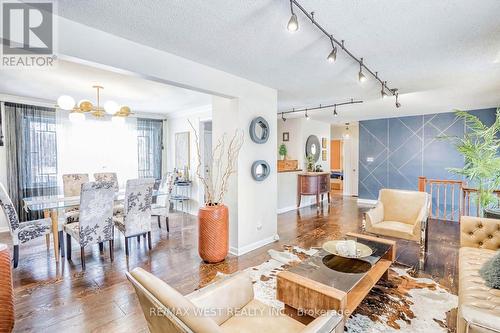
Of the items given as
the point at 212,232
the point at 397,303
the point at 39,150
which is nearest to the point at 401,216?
the point at 397,303

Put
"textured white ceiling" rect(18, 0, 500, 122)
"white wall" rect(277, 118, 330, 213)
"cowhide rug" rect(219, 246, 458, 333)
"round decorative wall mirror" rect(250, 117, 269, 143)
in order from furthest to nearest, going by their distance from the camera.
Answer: "white wall" rect(277, 118, 330, 213) → "round decorative wall mirror" rect(250, 117, 269, 143) → "cowhide rug" rect(219, 246, 458, 333) → "textured white ceiling" rect(18, 0, 500, 122)

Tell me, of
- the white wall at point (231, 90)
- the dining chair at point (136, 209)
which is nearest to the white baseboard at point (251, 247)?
the white wall at point (231, 90)

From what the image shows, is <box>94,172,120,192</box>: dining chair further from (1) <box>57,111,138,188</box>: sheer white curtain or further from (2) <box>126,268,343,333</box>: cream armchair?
(2) <box>126,268,343,333</box>: cream armchair

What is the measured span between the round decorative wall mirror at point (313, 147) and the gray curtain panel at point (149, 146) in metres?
4.11

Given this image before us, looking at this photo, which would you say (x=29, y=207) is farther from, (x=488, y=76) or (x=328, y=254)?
(x=488, y=76)

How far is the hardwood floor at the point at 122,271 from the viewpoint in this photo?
2123mm

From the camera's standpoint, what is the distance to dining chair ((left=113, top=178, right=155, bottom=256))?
11.0 ft

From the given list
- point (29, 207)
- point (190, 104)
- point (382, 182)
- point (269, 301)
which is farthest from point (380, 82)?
A: point (29, 207)

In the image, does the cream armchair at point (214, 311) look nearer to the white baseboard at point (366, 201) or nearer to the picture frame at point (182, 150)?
the picture frame at point (182, 150)

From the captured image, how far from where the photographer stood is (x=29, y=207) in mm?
3219

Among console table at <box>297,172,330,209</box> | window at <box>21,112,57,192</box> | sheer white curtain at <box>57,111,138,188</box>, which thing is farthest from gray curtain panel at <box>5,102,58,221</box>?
console table at <box>297,172,330,209</box>

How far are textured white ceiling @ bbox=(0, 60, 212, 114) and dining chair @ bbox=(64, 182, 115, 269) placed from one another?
1.49m

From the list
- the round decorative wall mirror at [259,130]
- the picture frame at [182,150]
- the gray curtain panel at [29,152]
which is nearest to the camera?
the round decorative wall mirror at [259,130]

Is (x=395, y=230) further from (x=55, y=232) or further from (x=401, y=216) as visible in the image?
(x=55, y=232)
